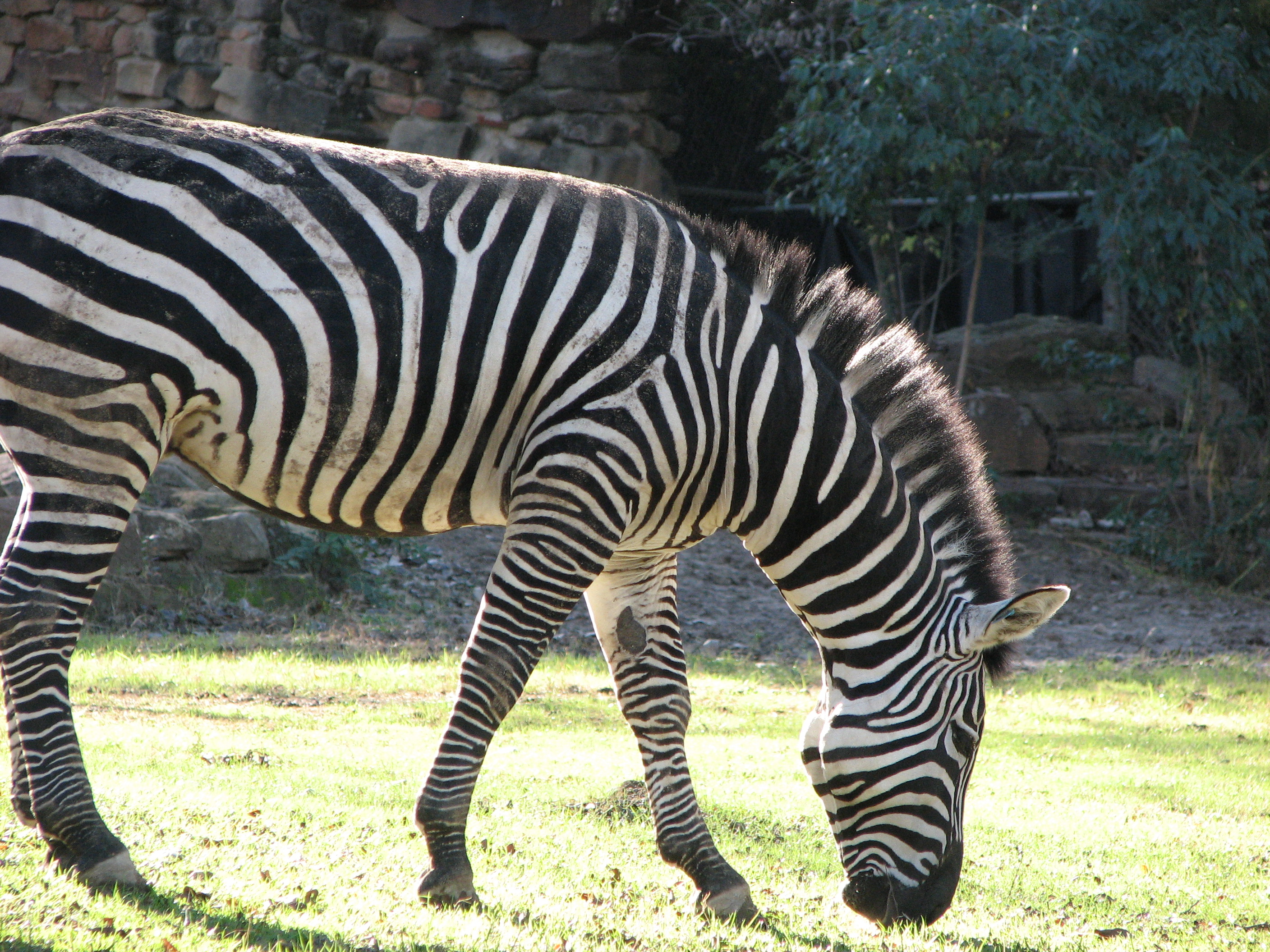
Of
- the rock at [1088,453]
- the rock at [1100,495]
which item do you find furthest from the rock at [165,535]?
the rock at [1088,453]

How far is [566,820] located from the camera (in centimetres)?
443

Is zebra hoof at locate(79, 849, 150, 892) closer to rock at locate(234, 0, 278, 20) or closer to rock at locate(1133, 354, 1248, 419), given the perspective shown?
rock at locate(234, 0, 278, 20)

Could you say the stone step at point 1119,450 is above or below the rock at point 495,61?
below

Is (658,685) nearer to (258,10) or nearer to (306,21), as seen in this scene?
(306,21)

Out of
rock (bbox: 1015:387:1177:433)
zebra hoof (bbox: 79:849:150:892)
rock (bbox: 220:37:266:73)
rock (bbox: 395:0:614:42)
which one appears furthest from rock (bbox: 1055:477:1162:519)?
zebra hoof (bbox: 79:849:150:892)

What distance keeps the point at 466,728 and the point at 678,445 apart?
1031 millimetres

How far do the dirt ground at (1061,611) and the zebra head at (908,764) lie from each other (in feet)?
16.9

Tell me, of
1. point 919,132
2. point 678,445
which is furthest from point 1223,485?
point 678,445

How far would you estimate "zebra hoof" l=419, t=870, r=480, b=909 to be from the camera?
3.32 meters

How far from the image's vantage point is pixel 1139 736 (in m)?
6.73

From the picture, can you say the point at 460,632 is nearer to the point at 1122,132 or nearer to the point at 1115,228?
the point at 1115,228

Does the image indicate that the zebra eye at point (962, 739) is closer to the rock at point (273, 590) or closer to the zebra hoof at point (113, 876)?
the zebra hoof at point (113, 876)

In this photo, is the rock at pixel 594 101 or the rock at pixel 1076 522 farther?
the rock at pixel 1076 522

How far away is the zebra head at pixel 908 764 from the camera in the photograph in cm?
341
